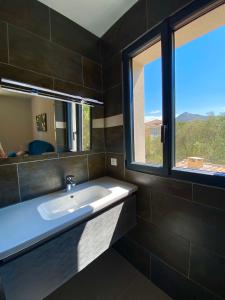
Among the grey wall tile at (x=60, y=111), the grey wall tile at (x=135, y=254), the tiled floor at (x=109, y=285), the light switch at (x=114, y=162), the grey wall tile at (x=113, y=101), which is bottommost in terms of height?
the tiled floor at (x=109, y=285)

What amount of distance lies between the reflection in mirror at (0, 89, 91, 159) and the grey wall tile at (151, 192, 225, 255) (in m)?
0.95

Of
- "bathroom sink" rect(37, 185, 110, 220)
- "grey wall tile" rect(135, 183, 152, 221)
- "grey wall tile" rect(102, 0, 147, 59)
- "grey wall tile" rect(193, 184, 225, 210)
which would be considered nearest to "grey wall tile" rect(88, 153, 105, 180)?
"bathroom sink" rect(37, 185, 110, 220)

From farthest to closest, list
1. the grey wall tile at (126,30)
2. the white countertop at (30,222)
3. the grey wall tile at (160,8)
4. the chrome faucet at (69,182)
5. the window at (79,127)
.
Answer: the window at (79,127) < the chrome faucet at (69,182) < the grey wall tile at (126,30) < the grey wall tile at (160,8) < the white countertop at (30,222)

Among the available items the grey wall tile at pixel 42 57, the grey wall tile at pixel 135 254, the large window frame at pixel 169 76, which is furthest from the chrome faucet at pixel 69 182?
the grey wall tile at pixel 42 57

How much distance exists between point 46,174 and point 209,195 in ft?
4.21

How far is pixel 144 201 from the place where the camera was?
4.65ft

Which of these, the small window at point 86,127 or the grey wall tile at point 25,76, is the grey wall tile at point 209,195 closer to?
the small window at point 86,127

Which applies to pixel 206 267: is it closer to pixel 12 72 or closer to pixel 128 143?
pixel 128 143

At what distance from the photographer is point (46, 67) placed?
1312 millimetres

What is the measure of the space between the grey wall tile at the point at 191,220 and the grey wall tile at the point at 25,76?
4.50ft

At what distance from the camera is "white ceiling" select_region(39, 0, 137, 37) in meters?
1.31

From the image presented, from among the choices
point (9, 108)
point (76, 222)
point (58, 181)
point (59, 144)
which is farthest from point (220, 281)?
point (9, 108)

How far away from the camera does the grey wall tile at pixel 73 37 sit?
137 cm

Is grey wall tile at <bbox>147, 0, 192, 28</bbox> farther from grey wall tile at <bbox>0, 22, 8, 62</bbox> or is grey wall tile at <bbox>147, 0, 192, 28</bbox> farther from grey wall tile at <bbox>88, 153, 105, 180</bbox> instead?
grey wall tile at <bbox>88, 153, 105, 180</bbox>
